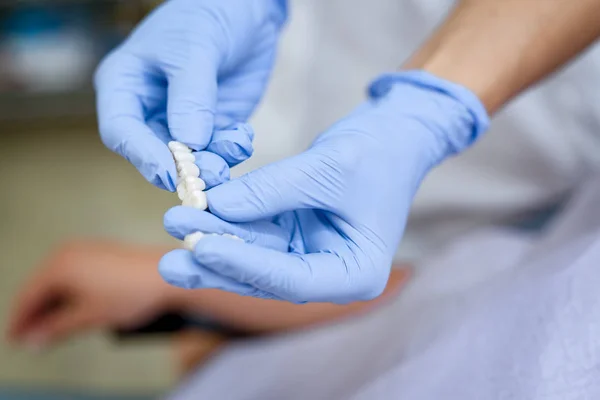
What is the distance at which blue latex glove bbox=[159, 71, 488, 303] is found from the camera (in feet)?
1.39

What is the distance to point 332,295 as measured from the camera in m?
0.45

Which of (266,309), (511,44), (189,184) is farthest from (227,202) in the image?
(266,309)

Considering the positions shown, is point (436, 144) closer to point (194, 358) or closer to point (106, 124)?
point (106, 124)

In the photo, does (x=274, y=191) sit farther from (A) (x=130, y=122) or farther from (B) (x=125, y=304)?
(B) (x=125, y=304)

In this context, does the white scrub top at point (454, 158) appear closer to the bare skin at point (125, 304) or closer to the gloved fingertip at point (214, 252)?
the bare skin at point (125, 304)

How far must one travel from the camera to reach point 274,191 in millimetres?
454

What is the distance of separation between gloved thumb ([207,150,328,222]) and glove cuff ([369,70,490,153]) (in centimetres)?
14

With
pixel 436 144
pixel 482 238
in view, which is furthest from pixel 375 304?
pixel 436 144

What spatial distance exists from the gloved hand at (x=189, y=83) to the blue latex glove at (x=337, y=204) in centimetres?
4

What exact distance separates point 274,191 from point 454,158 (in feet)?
1.89

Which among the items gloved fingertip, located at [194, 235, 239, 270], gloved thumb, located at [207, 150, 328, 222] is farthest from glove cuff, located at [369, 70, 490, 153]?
gloved fingertip, located at [194, 235, 239, 270]

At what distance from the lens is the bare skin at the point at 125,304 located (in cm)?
98

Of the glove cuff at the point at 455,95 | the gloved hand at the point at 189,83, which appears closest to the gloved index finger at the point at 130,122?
the gloved hand at the point at 189,83

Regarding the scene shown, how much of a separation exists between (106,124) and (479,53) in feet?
1.08
